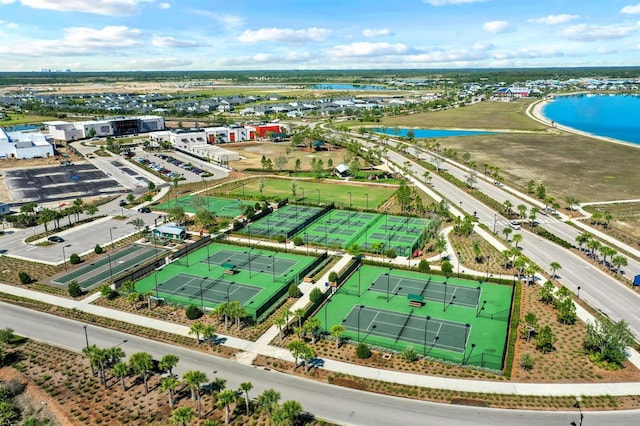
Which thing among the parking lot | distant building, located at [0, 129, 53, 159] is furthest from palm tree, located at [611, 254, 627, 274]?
distant building, located at [0, 129, 53, 159]

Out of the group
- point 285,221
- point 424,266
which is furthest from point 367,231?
point 424,266

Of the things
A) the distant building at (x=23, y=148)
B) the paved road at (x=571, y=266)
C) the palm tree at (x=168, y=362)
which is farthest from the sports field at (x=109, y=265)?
the distant building at (x=23, y=148)

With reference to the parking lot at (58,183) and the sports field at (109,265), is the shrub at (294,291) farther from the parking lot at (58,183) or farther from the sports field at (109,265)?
the parking lot at (58,183)

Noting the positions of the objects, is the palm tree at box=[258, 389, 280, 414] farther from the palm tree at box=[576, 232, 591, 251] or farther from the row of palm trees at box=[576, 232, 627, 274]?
the palm tree at box=[576, 232, 591, 251]

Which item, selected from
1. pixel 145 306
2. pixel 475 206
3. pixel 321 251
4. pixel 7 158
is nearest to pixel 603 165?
pixel 475 206

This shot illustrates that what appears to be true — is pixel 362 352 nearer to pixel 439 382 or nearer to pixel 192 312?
pixel 439 382

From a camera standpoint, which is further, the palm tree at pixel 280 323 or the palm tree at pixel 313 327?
the palm tree at pixel 280 323
